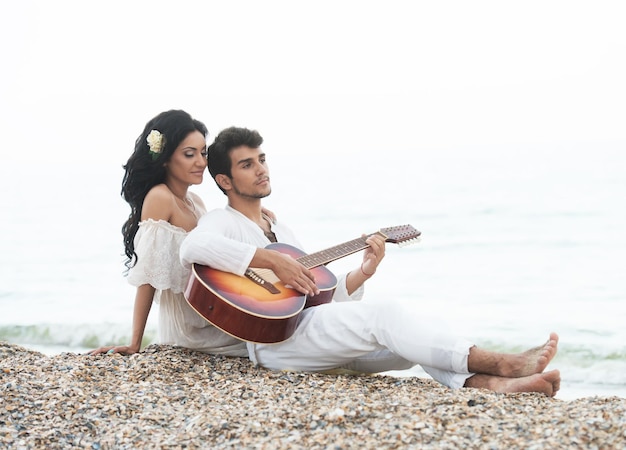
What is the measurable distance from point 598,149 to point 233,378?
75.2ft

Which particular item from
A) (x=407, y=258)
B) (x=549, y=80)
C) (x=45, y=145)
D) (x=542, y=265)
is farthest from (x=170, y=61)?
(x=542, y=265)

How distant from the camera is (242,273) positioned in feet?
12.3

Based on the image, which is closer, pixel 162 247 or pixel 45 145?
pixel 162 247

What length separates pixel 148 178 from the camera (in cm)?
426

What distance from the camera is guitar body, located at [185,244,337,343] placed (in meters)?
3.59

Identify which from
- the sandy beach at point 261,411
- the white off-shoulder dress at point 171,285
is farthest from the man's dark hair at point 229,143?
the sandy beach at point 261,411

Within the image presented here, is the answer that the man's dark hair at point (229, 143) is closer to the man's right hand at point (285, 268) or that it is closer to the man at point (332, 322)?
the man at point (332, 322)

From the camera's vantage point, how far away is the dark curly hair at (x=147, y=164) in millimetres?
4215

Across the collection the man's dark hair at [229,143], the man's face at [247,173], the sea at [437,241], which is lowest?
the sea at [437,241]

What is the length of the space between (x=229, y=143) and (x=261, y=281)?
857 mm

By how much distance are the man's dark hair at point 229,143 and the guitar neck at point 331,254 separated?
0.65 meters

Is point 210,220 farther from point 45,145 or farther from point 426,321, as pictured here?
point 45,145

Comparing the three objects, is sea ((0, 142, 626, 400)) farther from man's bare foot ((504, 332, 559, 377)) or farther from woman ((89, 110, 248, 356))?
woman ((89, 110, 248, 356))

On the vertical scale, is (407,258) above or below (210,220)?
below
